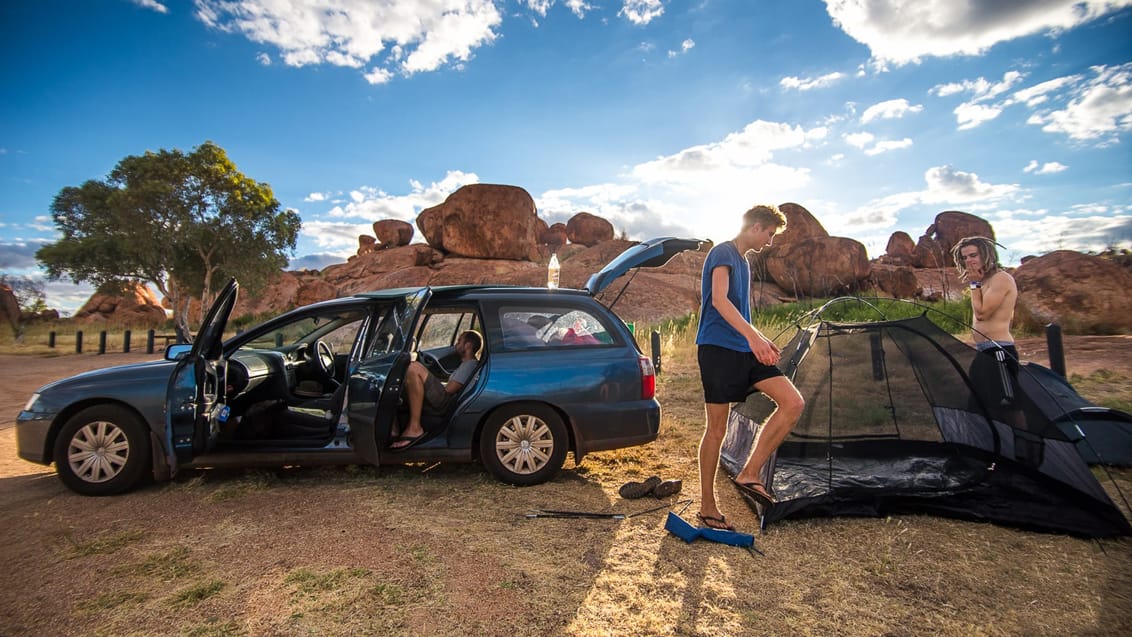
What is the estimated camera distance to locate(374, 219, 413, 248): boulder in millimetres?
43594

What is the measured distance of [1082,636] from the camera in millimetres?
2727

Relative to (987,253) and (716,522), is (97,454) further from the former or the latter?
(987,253)

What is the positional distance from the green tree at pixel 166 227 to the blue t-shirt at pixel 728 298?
24.3 m

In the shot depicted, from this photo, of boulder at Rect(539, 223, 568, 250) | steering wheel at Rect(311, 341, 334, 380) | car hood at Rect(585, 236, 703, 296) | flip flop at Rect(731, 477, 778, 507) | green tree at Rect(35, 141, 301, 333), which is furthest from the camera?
boulder at Rect(539, 223, 568, 250)

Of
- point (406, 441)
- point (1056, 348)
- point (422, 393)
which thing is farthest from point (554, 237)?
point (406, 441)

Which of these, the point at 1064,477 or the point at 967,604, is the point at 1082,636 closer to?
the point at 967,604

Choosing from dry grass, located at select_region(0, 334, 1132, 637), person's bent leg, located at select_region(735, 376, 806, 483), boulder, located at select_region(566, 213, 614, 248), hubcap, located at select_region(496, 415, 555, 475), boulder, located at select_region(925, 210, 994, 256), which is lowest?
dry grass, located at select_region(0, 334, 1132, 637)

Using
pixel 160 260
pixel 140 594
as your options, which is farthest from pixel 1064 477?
pixel 160 260

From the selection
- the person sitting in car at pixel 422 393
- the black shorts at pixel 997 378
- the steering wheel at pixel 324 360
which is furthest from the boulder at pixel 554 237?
the black shorts at pixel 997 378

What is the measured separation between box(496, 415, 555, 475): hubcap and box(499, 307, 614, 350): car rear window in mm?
601

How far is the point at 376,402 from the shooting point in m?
4.56

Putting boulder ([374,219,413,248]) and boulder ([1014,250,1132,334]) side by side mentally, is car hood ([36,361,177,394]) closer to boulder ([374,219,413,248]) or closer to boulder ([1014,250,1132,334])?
boulder ([1014,250,1132,334])

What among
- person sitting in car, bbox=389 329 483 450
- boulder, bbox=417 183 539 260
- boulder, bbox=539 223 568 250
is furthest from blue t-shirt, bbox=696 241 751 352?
boulder, bbox=539 223 568 250

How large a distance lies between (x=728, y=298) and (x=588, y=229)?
1852 inches
